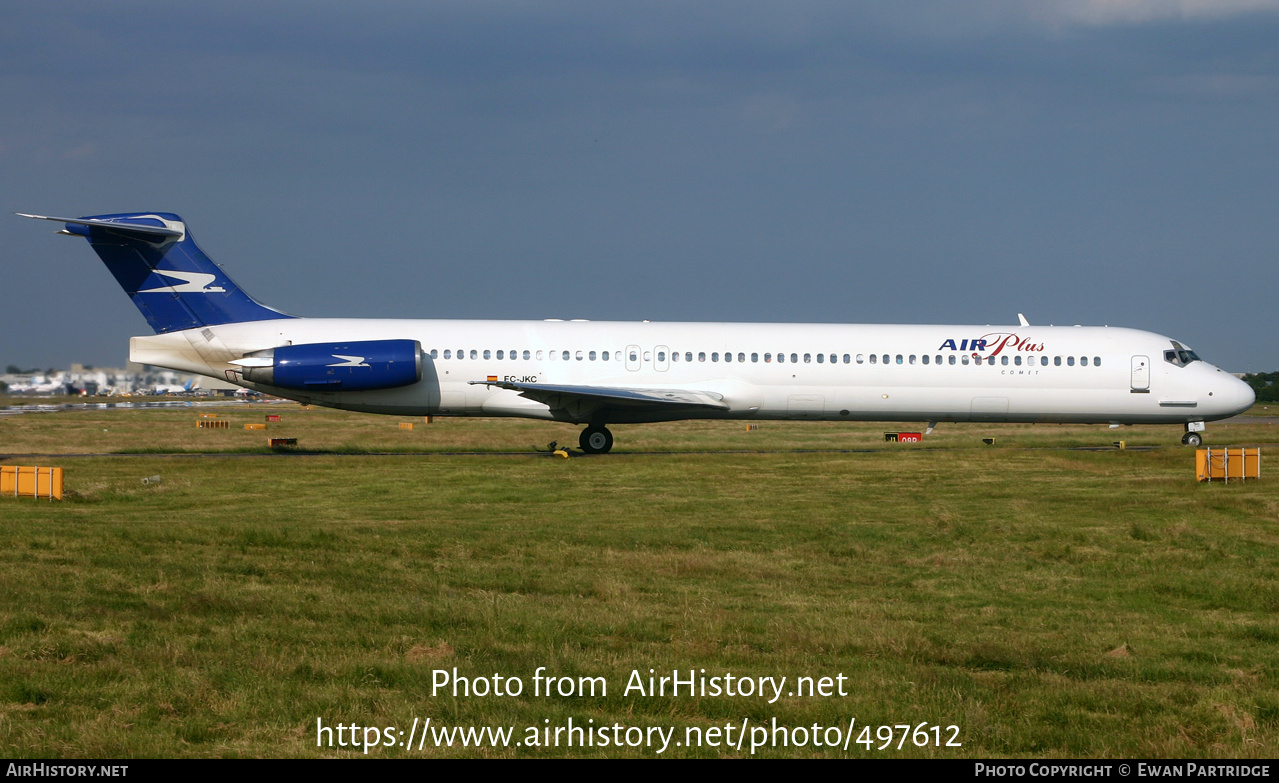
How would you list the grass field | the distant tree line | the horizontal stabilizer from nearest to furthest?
1. the grass field
2. the horizontal stabilizer
3. the distant tree line

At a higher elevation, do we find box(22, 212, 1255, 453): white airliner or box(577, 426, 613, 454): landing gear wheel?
box(22, 212, 1255, 453): white airliner

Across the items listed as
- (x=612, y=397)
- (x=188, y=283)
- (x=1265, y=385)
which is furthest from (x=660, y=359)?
(x=1265, y=385)

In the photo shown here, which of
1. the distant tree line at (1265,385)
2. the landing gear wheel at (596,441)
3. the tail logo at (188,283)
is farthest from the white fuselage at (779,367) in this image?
the distant tree line at (1265,385)

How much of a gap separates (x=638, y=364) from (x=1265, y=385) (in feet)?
309

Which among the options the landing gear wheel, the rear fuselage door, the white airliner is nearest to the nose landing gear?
the white airliner

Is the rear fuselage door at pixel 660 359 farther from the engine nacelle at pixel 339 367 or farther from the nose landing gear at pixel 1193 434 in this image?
the nose landing gear at pixel 1193 434

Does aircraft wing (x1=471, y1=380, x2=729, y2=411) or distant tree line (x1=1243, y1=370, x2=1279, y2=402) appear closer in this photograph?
aircraft wing (x1=471, y1=380, x2=729, y2=411)

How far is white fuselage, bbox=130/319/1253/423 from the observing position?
28.1 meters

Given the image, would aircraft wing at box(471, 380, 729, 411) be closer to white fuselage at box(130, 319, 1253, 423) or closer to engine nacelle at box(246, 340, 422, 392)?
white fuselage at box(130, 319, 1253, 423)

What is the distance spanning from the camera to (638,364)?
2867 centimetres

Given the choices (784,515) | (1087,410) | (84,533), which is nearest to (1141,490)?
(784,515)

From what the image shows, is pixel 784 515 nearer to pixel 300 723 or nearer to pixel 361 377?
pixel 300 723

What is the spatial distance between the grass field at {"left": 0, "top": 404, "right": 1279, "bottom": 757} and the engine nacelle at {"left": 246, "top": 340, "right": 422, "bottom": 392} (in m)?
5.56

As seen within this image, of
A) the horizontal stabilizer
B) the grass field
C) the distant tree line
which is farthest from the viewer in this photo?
the distant tree line
